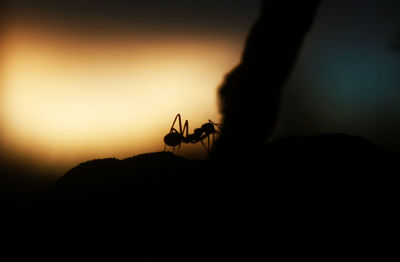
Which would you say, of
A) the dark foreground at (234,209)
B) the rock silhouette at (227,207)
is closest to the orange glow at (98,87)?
the rock silhouette at (227,207)

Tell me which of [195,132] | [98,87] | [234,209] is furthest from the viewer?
[195,132]

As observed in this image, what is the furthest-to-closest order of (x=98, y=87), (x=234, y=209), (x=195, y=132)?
1. (x=195, y=132)
2. (x=98, y=87)
3. (x=234, y=209)

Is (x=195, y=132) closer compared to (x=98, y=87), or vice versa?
(x=98, y=87)

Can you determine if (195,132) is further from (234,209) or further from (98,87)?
(234,209)

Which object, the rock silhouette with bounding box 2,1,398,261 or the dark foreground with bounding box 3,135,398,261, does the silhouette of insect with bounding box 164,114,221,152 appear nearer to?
the rock silhouette with bounding box 2,1,398,261

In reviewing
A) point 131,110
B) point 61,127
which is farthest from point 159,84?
point 61,127

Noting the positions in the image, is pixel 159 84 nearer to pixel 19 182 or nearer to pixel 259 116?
pixel 259 116

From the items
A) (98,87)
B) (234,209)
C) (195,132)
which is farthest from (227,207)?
(98,87)
